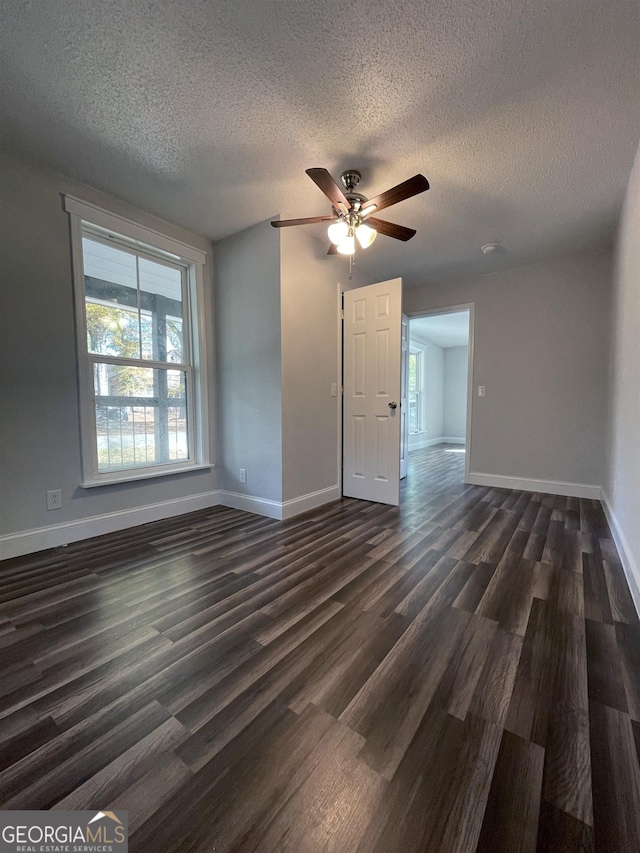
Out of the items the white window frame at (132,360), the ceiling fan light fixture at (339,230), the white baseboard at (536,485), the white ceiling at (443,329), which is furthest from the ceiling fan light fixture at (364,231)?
the white ceiling at (443,329)

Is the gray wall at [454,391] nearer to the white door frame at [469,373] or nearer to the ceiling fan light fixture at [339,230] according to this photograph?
the white door frame at [469,373]

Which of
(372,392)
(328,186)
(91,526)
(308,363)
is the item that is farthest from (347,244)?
(91,526)

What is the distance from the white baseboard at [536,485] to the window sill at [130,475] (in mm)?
3270

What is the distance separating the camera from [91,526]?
259 cm

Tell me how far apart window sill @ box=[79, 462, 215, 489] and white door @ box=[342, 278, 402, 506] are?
1.55 m

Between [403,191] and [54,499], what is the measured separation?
3.04 m

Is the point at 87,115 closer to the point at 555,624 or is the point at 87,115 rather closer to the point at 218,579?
the point at 218,579

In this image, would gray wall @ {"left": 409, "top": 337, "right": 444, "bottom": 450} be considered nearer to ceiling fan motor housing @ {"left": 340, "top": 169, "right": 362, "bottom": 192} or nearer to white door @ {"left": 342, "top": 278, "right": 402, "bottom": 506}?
white door @ {"left": 342, "top": 278, "right": 402, "bottom": 506}

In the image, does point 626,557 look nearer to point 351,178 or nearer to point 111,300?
point 351,178

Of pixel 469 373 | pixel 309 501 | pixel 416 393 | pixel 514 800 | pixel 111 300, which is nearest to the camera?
pixel 514 800

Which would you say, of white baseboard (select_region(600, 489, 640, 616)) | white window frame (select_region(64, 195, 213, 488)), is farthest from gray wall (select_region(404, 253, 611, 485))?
white window frame (select_region(64, 195, 213, 488))

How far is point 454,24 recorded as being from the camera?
141cm

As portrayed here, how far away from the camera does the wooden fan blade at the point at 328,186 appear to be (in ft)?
5.89

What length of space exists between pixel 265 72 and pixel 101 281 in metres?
1.88
